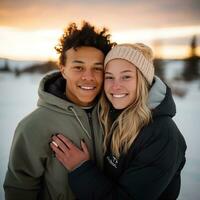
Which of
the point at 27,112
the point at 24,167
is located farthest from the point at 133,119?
the point at 27,112

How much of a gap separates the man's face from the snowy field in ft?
2.88

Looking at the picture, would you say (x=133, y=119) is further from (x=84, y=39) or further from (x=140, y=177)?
(x=84, y=39)

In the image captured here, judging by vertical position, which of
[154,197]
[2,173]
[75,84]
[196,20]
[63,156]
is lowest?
[2,173]

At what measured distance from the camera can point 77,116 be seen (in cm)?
151

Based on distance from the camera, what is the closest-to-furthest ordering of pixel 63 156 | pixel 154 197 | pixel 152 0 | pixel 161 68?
pixel 154 197
pixel 63 156
pixel 152 0
pixel 161 68

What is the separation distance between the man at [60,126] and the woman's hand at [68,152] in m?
0.04

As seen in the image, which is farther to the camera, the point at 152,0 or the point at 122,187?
the point at 152,0

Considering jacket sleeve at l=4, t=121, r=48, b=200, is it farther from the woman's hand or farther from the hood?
the hood

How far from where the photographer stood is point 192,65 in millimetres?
2393

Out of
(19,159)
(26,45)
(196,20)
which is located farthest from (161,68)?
(19,159)

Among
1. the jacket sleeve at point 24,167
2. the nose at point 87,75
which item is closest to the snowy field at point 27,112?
the jacket sleeve at point 24,167

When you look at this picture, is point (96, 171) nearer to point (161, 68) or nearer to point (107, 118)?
point (107, 118)

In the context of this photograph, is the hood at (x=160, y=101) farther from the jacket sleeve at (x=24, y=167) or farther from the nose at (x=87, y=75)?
the jacket sleeve at (x=24, y=167)

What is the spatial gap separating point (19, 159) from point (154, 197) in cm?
61
